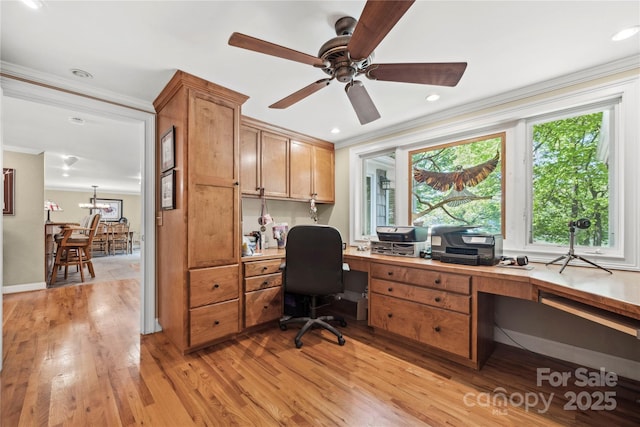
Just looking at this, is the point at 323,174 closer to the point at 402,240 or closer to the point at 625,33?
the point at 402,240

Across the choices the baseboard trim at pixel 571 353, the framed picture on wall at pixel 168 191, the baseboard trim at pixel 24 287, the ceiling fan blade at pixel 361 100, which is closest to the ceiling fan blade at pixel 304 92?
the ceiling fan blade at pixel 361 100

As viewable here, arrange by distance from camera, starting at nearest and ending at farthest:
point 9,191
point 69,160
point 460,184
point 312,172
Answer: point 460,184 → point 312,172 → point 9,191 → point 69,160

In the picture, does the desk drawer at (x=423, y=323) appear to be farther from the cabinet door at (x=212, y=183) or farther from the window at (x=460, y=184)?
the cabinet door at (x=212, y=183)

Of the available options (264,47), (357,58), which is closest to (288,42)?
(264,47)

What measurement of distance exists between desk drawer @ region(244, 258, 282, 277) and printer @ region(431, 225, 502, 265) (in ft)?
5.01

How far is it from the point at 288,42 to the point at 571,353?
3095mm

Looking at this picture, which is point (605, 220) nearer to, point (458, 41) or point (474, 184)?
point (474, 184)

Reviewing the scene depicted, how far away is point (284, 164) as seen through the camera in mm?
3361

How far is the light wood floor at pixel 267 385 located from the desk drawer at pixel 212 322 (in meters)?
0.12

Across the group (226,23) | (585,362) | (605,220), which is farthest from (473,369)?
(226,23)

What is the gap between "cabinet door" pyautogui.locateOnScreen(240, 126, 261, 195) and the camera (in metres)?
2.95

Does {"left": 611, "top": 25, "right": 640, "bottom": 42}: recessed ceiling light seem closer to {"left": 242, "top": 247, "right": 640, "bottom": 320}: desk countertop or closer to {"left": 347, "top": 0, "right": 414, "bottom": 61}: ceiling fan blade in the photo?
{"left": 242, "top": 247, "right": 640, "bottom": 320}: desk countertop

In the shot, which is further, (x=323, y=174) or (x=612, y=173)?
(x=323, y=174)

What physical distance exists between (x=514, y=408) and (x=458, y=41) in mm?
2311
